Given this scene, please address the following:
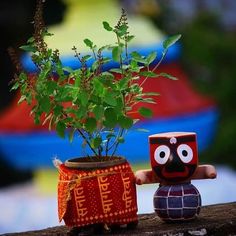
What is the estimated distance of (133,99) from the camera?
191 cm

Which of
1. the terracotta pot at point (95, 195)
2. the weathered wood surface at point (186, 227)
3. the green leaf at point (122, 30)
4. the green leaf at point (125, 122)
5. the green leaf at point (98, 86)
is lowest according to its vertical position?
the weathered wood surface at point (186, 227)

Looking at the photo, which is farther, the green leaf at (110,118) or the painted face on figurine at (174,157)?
the painted face on figurine at (174,157)

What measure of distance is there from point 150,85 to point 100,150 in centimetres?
228

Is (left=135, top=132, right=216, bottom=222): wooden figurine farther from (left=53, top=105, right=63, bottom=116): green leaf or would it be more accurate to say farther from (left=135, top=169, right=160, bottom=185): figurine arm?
(left=53, top=105, right=63, bottom=116): green leaf

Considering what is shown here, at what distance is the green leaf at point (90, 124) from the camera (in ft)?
6.15

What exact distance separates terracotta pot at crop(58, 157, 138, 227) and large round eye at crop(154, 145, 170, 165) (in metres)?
0.09

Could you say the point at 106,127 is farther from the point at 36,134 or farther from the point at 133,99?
the point at 36,134

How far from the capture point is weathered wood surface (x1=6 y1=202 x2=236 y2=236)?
1.86 meters

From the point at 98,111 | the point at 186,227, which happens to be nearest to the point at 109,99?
the point at 98,111

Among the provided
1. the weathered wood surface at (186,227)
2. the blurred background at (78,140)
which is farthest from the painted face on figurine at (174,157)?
the blurred background at (78,140)

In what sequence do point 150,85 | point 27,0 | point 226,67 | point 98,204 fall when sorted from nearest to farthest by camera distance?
point 98,204
point 150,85
point 27,0
point 226,67

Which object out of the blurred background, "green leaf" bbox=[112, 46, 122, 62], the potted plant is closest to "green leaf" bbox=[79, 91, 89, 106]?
the potted plant

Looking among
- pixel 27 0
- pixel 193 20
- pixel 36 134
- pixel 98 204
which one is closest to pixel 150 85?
pixel 36 134

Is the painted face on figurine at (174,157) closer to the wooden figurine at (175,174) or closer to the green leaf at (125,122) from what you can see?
the wooden figurine at (175,174)
